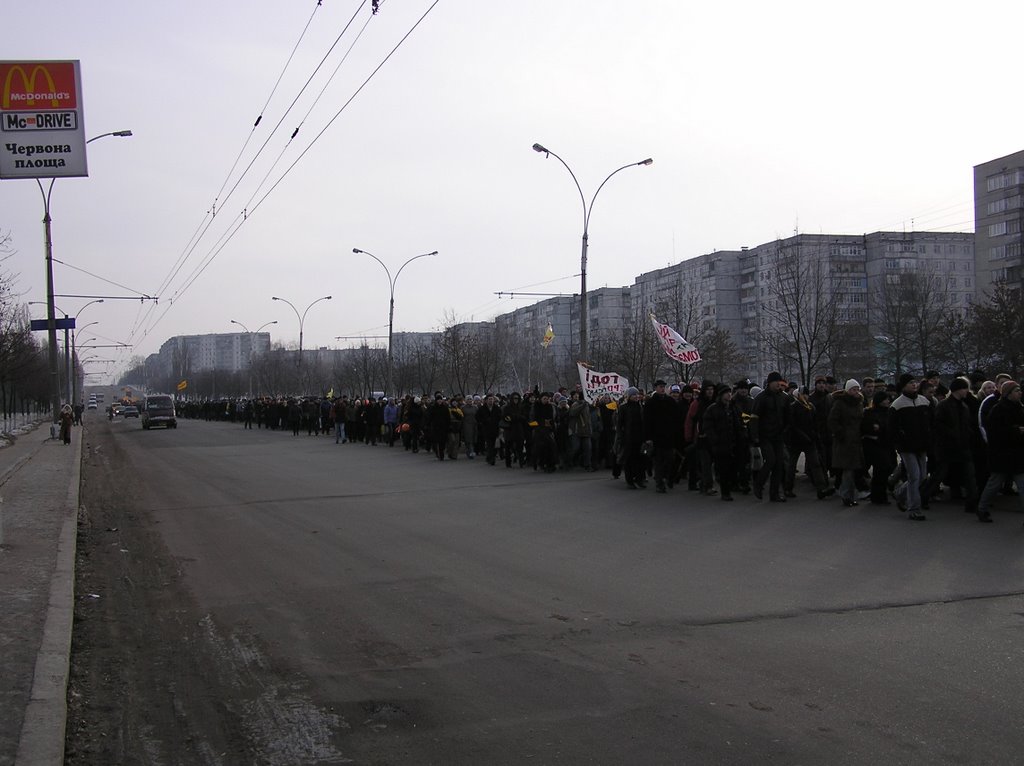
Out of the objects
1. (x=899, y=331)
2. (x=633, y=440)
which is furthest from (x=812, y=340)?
(x=633, y=440)

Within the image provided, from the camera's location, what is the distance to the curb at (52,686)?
446cm

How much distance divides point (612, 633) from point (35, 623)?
14.4 ft

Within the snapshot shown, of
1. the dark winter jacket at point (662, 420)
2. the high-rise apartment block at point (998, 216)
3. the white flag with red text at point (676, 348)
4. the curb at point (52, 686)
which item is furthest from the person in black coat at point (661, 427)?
the high-rise apartment block at point (998, 216)

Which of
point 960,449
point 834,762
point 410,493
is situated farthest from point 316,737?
point 410,493

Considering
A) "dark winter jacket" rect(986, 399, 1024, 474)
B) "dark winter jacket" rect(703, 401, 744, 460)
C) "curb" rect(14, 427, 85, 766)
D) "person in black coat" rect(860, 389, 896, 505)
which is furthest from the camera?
"dark winter jacket" rect(703, 401, 744, 460)

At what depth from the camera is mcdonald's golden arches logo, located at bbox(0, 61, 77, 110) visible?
12242 mm

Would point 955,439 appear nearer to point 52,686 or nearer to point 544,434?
point 544,434

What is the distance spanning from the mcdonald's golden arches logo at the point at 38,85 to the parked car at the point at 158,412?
153 feet

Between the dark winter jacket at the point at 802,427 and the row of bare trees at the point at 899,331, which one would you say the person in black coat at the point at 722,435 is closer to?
the dark winter jacket at the point at 802,427

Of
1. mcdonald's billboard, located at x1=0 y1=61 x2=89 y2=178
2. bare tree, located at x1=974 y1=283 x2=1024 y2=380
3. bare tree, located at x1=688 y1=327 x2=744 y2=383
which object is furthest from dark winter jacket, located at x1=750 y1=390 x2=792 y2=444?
bare tree, located at x1=688 y1=327 x2=744 y2=383

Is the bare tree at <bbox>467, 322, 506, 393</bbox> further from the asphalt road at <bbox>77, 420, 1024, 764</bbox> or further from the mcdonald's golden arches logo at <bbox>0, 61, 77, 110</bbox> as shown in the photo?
the asphalt road at <bbox>77, 420, 1024, 764</bbox>

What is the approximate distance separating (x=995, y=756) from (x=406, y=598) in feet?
15.8

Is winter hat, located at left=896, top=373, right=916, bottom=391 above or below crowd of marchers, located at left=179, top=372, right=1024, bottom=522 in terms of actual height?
above

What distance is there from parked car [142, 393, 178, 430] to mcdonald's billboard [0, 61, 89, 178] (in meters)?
46.5
